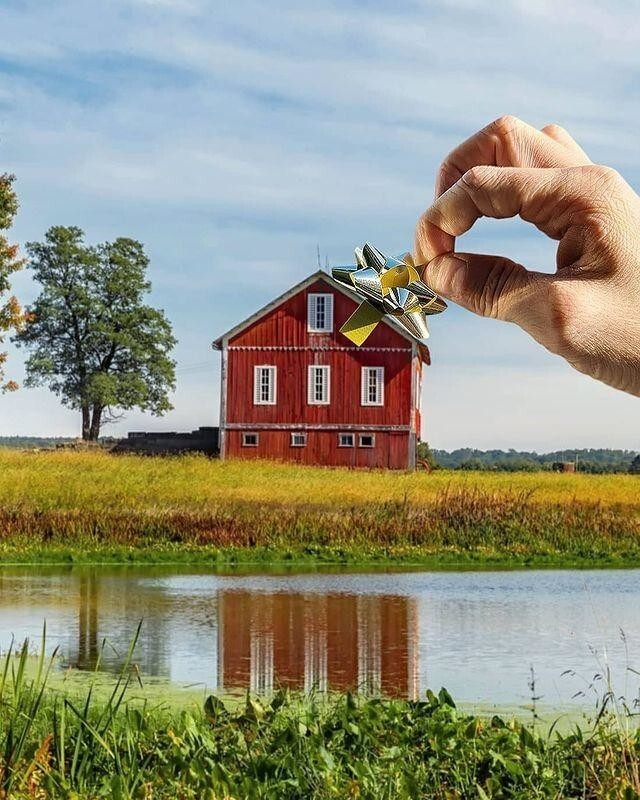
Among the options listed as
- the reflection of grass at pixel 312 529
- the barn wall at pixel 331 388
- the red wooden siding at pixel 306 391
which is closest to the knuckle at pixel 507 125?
the reflection of grass at pixel 312 529

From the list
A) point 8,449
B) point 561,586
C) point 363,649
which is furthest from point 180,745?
point 8,449

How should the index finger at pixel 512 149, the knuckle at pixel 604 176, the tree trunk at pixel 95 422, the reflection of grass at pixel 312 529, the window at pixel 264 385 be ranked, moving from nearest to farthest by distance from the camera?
the knuckle at pixel 604 176 → the index finger at pixel 512 149 → the reflection of grass at pixel 312 529 → the window at pixel 264 385 → the tree trunk at pixel 95 422

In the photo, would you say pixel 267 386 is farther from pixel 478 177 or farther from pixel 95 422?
pixel 478 177

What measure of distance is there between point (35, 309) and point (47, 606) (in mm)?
45160

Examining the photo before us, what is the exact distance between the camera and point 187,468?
33312mm

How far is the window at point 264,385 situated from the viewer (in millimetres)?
38812

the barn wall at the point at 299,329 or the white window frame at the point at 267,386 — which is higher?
the barn wall at the point at 299,329

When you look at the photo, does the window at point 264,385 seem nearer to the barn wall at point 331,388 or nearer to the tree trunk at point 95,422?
the barn wall at point 331,388

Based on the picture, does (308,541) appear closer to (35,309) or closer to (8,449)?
(8,449)

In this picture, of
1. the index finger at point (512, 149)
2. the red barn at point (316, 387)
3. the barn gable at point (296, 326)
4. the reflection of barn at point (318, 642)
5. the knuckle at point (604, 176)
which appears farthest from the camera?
the barn gable at point (296, 326)

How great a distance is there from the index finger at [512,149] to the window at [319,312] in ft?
121

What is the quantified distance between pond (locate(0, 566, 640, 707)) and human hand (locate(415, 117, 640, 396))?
5308 mm

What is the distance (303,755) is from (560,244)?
13.1 feet

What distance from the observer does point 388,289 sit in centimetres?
225
